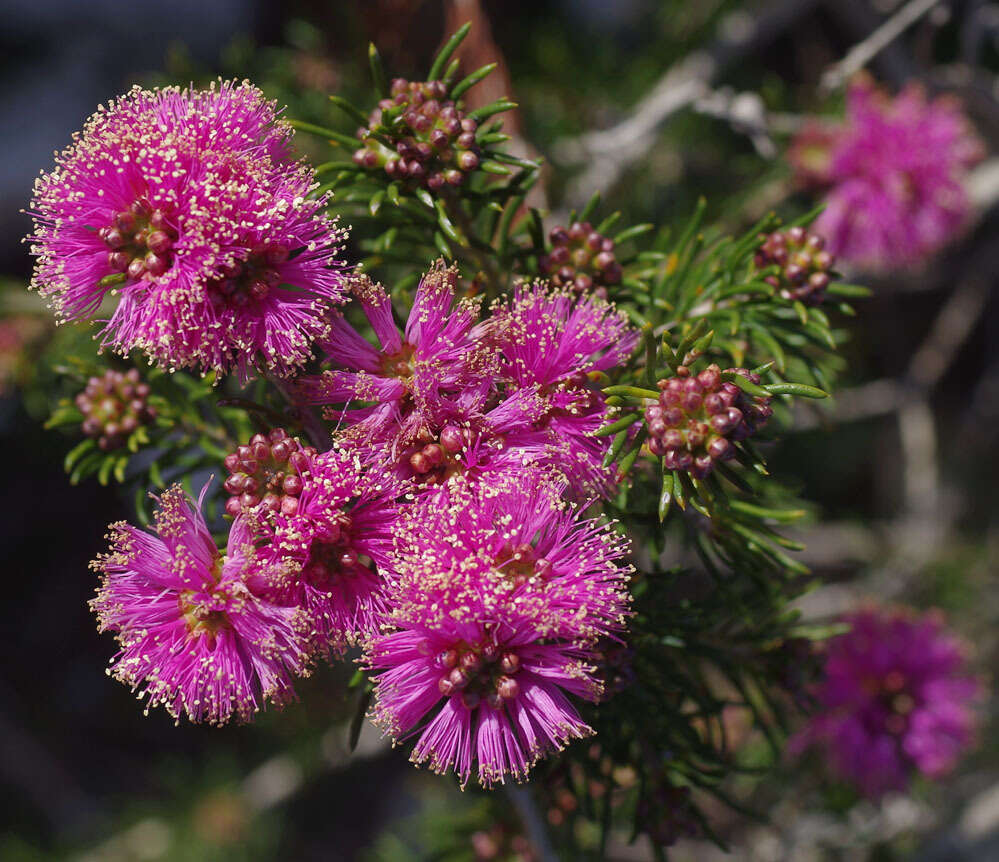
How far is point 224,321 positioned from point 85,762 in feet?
11.6

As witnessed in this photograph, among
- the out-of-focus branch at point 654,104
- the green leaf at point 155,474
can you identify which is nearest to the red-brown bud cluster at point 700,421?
the green leaf at point 155,474

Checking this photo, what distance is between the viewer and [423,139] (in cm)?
121

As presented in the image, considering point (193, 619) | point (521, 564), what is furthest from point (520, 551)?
point (193, 619)

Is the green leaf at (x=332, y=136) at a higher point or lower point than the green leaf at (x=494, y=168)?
higher

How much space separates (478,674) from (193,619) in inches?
15.5

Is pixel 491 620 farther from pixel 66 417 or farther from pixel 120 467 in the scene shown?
pixel 66 417

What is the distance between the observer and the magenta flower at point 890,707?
2154 millimetres

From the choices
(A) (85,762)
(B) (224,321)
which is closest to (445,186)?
(B) (224,321)

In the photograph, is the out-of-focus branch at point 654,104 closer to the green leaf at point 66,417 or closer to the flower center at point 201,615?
the green leaf at point 66,417

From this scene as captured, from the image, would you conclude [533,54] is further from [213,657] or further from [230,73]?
[213,657]

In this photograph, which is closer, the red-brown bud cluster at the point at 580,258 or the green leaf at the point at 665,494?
the green leaf at the point at 665,494

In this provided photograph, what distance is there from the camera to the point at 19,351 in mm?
2215

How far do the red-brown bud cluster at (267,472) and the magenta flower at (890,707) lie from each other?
1.64 m

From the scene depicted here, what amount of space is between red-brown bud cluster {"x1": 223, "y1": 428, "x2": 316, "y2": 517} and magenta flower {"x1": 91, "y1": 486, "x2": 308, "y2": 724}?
0.04 meters
